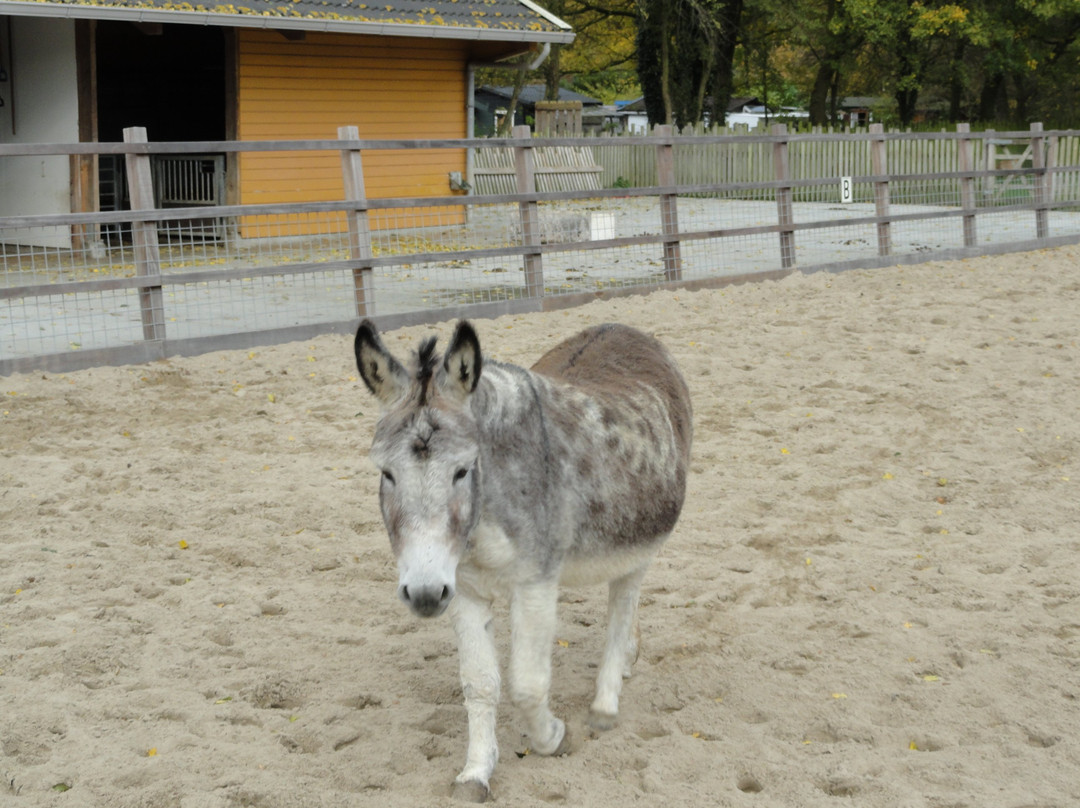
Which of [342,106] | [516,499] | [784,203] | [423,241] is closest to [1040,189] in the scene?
[784,203]

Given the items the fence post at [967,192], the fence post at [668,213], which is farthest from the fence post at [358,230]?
the fence post at [967,192]

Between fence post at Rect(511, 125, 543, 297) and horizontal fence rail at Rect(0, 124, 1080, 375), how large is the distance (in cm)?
2

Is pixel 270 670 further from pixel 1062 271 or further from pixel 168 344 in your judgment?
pixel 1062 271

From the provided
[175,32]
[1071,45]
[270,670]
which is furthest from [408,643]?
[1071,45]

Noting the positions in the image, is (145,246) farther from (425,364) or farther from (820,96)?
(820,96)

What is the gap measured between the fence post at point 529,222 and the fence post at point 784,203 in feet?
10.6

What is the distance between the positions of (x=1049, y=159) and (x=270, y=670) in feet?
50.4

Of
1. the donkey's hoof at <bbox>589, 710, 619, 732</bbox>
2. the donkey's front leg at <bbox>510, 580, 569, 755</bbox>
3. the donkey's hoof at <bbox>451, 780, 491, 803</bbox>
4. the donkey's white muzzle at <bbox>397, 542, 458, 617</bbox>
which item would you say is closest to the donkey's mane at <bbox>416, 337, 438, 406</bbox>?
the donkey's white muzzle at <bbox>397, 542, 458, 617</bbox>

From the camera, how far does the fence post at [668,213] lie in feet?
37.5

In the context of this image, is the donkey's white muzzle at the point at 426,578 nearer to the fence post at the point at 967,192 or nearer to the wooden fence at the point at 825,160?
the fence post at the point at 967,192

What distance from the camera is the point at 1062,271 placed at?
40.6 ft

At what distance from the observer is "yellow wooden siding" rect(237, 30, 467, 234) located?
15.4 meters

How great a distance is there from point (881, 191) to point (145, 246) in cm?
900

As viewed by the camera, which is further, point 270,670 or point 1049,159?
point 1049,159
